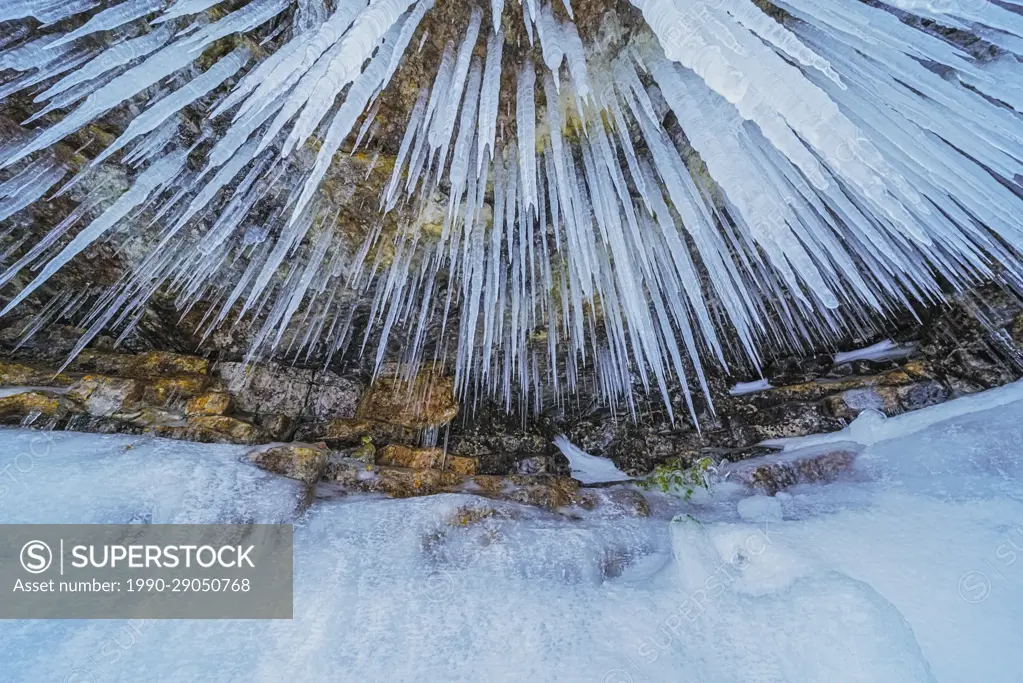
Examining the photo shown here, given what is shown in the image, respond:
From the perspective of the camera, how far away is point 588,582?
308cm

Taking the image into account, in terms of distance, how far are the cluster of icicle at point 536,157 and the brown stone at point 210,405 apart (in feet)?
2.16

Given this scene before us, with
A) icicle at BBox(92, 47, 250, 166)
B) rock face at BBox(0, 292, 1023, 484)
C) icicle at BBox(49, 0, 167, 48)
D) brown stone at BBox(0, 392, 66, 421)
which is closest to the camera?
icicle at BBox(49, 0, 167, 48)

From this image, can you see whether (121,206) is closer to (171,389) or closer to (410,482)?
(171,389)

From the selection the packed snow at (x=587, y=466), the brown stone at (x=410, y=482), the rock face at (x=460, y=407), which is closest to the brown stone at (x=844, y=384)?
the rock face at (x=460, y=407)

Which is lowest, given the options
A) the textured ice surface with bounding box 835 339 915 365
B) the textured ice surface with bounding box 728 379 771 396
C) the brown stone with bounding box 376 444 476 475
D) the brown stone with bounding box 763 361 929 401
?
the brown stone with bounding box 376 444 476 475

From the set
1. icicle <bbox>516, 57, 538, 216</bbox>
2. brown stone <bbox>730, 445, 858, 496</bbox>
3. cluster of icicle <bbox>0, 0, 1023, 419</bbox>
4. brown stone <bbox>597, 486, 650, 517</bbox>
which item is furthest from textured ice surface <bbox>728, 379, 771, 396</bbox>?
icicle <bbox>516, 57, 538, 216</bbox>

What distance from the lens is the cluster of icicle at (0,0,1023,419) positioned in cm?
253

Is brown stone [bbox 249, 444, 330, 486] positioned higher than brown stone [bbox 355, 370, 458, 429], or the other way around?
brown stone [bbox 355, 370, 458, 429]

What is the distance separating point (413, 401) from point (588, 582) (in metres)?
3.59

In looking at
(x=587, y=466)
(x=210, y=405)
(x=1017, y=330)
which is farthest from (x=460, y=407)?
(x=1017, y=330)

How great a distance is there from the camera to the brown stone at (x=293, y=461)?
3877mm

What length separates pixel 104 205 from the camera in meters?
4.32

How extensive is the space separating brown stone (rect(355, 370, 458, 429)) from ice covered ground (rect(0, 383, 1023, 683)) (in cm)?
215

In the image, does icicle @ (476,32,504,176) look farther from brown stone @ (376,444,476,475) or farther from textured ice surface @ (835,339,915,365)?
textured ice surface @ (835,339,915,365)
